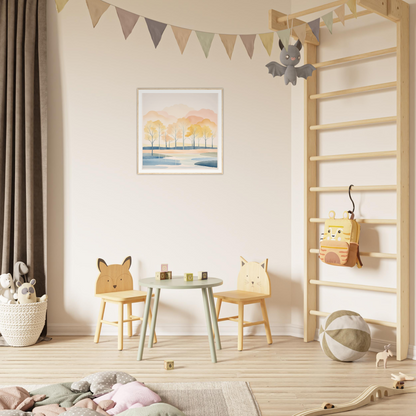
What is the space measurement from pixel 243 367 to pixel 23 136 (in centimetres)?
249

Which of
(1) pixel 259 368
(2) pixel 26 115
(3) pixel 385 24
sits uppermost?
(3) pixel 385 24

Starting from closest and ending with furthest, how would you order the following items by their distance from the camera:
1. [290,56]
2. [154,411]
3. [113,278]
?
1. [154,411]
2. [290,56]
3. [113,278]

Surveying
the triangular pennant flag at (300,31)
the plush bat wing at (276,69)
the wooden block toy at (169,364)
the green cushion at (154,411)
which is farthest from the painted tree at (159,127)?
the green cushion at (154,411)

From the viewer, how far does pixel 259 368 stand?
310 centimetres

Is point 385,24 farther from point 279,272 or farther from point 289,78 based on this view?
point 279,272

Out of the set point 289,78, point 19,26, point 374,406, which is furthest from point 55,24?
point 374,406

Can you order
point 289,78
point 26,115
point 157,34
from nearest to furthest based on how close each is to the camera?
point 157,34 → point 289,78 → point 26,115

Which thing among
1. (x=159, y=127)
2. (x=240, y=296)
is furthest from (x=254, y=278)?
(x=159, y=127)

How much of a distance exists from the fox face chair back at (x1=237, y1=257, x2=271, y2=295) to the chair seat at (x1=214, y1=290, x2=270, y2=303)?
7cm

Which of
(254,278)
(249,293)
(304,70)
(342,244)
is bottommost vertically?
(249,293)

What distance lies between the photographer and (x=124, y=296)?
3.60 meters

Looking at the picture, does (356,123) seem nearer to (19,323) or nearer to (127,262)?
(127,262)

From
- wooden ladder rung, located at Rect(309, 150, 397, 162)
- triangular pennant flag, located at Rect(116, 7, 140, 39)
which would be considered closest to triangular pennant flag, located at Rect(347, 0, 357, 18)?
wooden ladder rung, located at Rect(309, 150, 397, 162)

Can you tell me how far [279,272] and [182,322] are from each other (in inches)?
35.8
